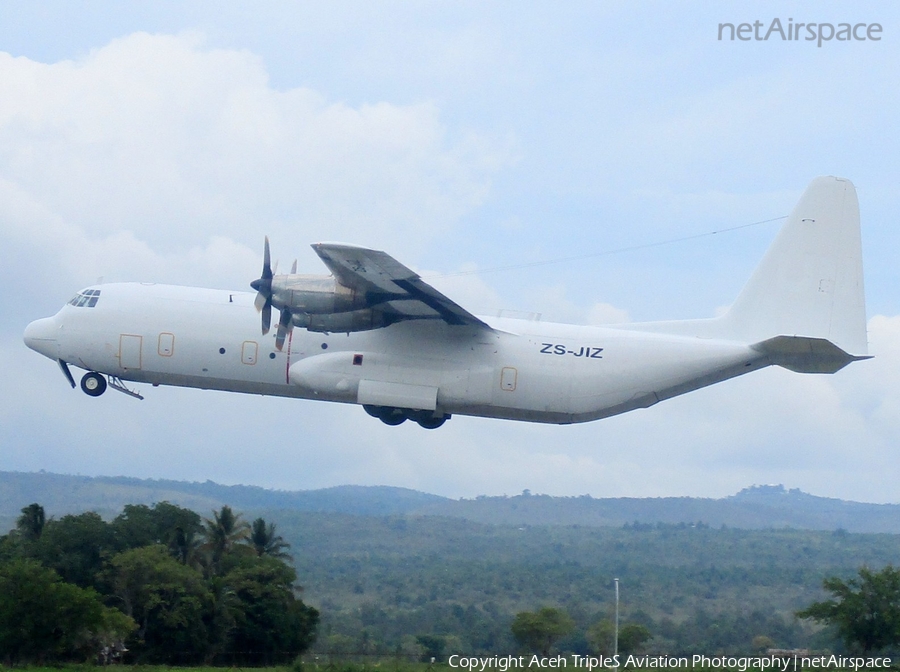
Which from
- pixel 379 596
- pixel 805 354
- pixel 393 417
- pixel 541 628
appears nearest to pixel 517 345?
pixel 393 417

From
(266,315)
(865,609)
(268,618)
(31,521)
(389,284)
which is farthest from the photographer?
(31,521)

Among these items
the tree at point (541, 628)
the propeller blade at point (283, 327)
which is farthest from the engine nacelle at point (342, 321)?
the tree at point (541, 628)

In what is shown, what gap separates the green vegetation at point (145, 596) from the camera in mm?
22734

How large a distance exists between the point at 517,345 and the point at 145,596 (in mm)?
11812

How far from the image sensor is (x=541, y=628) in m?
22.4

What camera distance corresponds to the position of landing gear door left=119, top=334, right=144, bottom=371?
73.1ft

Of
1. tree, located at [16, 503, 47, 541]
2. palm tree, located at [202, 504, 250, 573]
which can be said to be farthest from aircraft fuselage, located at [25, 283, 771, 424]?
tree, located at [16, 503, 47, 541]

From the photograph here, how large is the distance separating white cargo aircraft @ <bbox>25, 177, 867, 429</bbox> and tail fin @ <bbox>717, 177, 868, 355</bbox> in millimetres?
22

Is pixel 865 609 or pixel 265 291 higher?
pixel 265 291

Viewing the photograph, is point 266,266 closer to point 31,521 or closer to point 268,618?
point 268,618

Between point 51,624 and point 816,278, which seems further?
point 51,624

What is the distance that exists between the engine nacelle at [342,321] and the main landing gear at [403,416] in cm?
183

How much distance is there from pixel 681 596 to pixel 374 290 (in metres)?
14.2

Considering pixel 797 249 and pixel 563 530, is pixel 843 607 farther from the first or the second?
pixel 563 530
